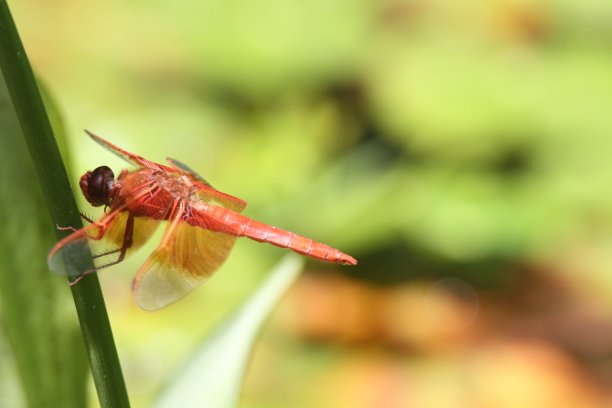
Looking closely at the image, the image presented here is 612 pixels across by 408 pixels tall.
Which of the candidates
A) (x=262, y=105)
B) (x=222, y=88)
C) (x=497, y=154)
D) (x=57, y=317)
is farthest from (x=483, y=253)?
(x=57, y=317)

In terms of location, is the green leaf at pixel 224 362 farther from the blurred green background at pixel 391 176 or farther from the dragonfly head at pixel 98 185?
the blurred green background at pixel 391 176

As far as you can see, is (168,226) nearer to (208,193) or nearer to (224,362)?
(208,193)

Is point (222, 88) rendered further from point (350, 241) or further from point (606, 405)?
point (606, 405)

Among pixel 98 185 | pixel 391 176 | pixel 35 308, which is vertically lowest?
pixel 35 308

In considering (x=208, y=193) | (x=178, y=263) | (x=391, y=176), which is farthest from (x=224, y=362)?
(x=391, y=176)

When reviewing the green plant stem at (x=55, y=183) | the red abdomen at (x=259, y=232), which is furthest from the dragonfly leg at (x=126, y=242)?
the green plant stem at (x=55, y=183)

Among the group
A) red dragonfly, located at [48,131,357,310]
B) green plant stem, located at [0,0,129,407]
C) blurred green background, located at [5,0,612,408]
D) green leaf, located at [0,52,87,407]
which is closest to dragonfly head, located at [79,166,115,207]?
red dragonfly, located at [48,131,357,310]
